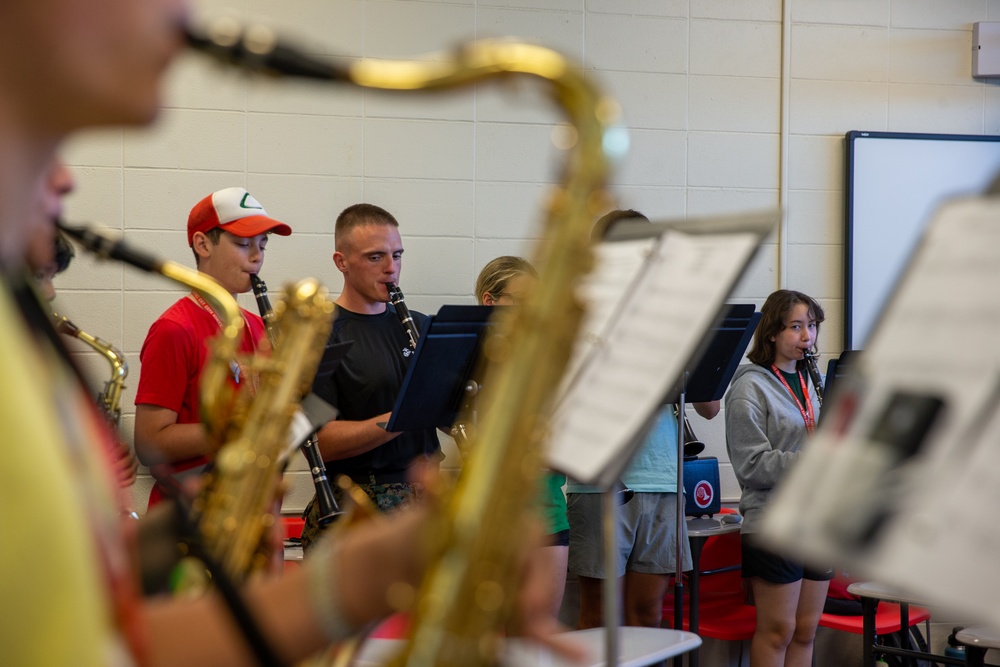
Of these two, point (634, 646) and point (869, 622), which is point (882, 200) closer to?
point (869, 622)

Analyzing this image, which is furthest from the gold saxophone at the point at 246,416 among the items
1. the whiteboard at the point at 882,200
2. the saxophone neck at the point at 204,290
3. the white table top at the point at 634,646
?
the whiteboard at the point at 882,200

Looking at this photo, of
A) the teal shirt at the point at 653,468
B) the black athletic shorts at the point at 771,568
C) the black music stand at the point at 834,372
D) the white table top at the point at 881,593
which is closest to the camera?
the white table top at the point at 881,593

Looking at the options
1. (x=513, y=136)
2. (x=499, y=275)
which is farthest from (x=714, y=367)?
(x=513, y=136)

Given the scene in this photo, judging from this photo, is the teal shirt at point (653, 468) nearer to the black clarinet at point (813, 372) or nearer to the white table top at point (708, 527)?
the white table top at point (708, 527)

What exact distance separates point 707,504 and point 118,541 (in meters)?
3.51

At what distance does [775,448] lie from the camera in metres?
3.68

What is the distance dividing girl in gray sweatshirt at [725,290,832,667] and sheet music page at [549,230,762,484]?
7.64 feet

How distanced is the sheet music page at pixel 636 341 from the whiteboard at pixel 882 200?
3.42m

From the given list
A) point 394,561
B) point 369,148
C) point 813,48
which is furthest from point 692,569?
point 394,561

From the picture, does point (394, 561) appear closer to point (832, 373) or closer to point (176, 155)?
point (832, 373)

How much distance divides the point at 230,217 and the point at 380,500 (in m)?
0.91

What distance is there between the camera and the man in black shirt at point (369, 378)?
2986 millimetres

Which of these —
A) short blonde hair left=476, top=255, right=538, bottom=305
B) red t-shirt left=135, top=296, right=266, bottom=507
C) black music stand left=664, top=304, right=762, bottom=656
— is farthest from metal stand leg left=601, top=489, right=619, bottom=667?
short blonde hair left=476, top=255, right=538, bottom=305

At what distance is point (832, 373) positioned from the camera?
3.41 m
